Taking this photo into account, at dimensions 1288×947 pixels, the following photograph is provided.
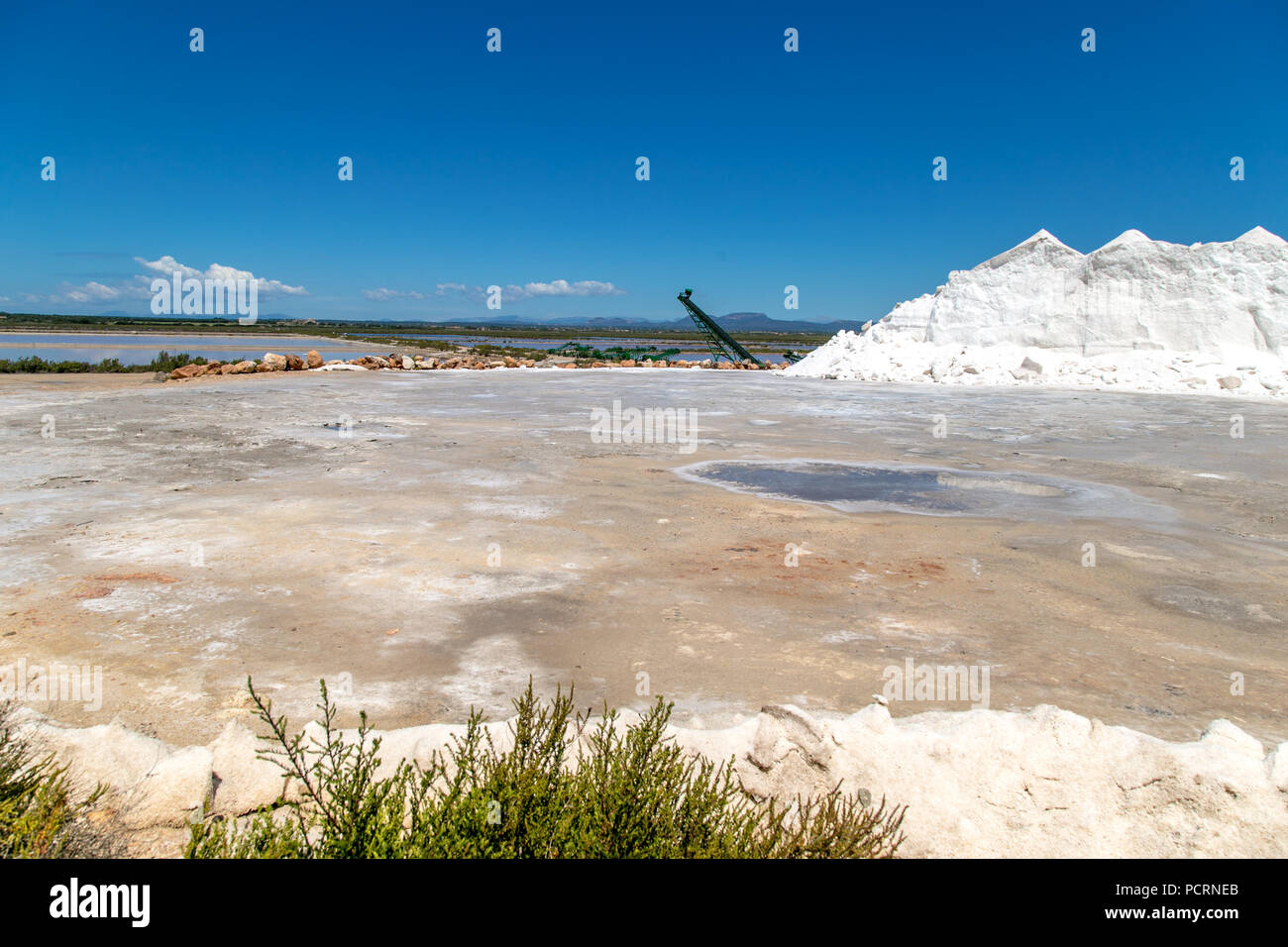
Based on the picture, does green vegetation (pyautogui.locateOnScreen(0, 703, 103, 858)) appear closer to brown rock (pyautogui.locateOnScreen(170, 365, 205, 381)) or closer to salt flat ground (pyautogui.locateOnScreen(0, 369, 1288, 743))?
salt flat ground (pyautogui.locateOnScreen(0, 369, 1288, 743))

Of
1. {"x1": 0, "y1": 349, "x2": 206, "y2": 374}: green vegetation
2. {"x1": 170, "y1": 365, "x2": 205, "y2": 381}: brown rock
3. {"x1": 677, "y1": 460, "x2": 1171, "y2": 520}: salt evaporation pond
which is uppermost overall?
{"x1": 0, "y1": 349, "x2": 206, "y2": 374}: green vegetation

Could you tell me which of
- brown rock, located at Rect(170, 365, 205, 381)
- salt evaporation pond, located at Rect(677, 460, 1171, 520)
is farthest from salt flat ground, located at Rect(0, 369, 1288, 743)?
brown rock, located at Rect(170, 365, 205, 381)

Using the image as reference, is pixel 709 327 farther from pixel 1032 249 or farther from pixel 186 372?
pixel 186 372

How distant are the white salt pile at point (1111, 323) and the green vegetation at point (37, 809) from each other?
2599 cm

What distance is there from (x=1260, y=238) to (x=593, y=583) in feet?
98.3

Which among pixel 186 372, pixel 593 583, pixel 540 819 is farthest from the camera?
pixel 186 372

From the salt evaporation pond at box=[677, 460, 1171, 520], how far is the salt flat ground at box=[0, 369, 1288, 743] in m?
0.24

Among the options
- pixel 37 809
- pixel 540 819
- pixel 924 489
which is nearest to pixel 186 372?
pixel 924 489

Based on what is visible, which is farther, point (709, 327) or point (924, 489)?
point (709, 327)

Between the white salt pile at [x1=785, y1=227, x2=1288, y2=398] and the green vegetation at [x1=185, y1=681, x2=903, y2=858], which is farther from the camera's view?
the white salt pile at [x1=785, y1=227, x2=1288, y2=398]

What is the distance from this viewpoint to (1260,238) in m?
25.0

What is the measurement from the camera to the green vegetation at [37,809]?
2140mm

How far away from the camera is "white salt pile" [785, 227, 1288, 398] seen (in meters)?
23.5
